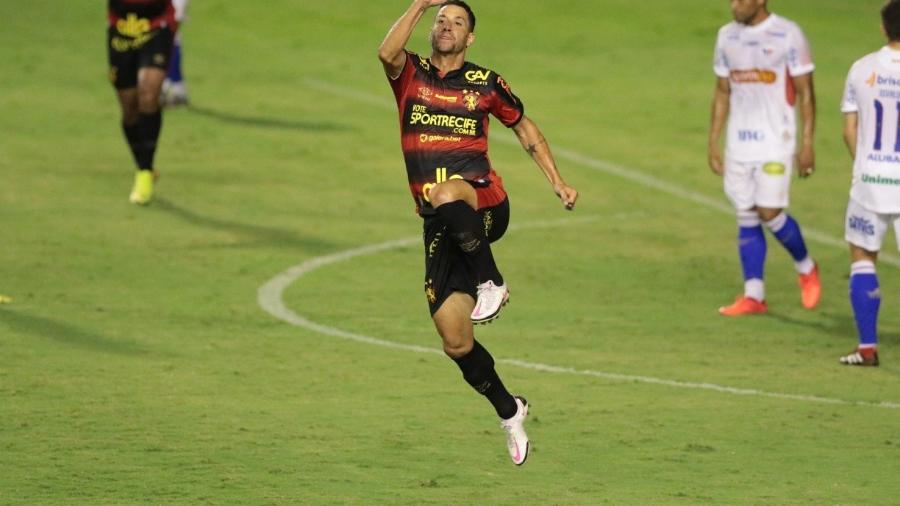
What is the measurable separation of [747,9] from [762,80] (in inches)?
22.4

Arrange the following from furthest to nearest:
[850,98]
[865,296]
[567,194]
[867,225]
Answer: [865,296] < [867,225] < [850,98] < [567,194]

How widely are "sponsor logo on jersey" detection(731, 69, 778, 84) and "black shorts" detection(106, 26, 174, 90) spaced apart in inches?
221

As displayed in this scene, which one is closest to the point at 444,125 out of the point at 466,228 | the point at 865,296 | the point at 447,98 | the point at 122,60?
the point at 447,98

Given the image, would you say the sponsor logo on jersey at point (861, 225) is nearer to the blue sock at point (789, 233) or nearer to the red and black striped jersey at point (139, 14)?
the blue sock at point (789, 233)

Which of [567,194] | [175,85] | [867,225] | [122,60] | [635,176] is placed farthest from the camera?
[175,85]

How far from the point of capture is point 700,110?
23.4 m

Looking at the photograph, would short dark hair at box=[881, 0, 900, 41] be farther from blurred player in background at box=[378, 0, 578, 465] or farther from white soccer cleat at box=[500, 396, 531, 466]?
white soccer cleat at box=[500, 396, 531, 466]

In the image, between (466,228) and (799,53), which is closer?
(466,228)

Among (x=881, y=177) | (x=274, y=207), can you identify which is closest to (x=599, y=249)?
(x=274, y=207)

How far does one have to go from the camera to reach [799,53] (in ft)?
43.5

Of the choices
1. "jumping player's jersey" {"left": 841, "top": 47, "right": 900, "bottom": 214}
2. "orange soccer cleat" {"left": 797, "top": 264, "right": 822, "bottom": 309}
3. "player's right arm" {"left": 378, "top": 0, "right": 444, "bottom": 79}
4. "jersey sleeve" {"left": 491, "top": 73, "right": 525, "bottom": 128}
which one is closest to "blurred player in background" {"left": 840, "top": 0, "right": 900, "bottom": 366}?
"jumping player's jersey" {"left": 841, "top": 47, "right": 900, "bottom": 214}

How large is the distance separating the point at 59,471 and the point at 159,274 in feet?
18.4

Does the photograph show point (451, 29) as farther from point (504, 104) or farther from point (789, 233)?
point (789, 233)

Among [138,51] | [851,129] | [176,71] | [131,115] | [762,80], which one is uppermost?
[851,129]
